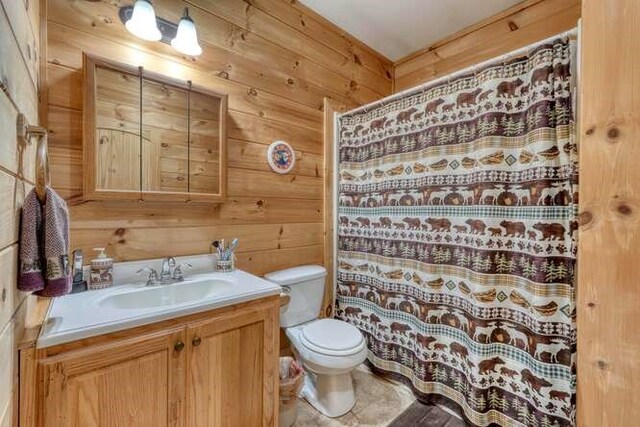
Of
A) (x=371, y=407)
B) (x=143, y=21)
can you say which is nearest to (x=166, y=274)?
(x=143, y=21)

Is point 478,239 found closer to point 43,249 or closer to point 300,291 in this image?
point 300,291

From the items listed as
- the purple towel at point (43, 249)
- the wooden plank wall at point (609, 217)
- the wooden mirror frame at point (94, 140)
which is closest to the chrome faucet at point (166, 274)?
the wooden mirror frame at point (94, 140)

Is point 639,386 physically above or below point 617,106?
below

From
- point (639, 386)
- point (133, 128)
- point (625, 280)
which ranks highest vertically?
point (133, 128)

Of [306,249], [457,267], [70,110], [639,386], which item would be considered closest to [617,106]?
[639,386]

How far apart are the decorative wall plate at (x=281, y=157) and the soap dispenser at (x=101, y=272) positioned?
1.03 m

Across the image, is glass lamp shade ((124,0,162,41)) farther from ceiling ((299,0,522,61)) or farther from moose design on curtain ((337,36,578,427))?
moose design on curtain ((337,36,578,427))

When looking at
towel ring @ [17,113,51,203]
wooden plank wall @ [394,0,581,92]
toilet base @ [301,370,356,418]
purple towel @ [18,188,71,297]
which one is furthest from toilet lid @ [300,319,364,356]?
wooden plank wall @ [394,0,581,92]

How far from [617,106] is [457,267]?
3.42 feet

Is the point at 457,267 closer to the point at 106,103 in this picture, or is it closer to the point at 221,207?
the point at 221,207

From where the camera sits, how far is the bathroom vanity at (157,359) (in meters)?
0.87

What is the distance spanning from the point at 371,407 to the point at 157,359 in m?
1.28

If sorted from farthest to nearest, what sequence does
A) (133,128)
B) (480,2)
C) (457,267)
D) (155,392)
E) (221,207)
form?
1. (480,2)
2. (221,207)
3. (457,267)
4. (133,128)
5. (155,392)

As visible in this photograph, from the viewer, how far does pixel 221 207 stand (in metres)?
1.72
